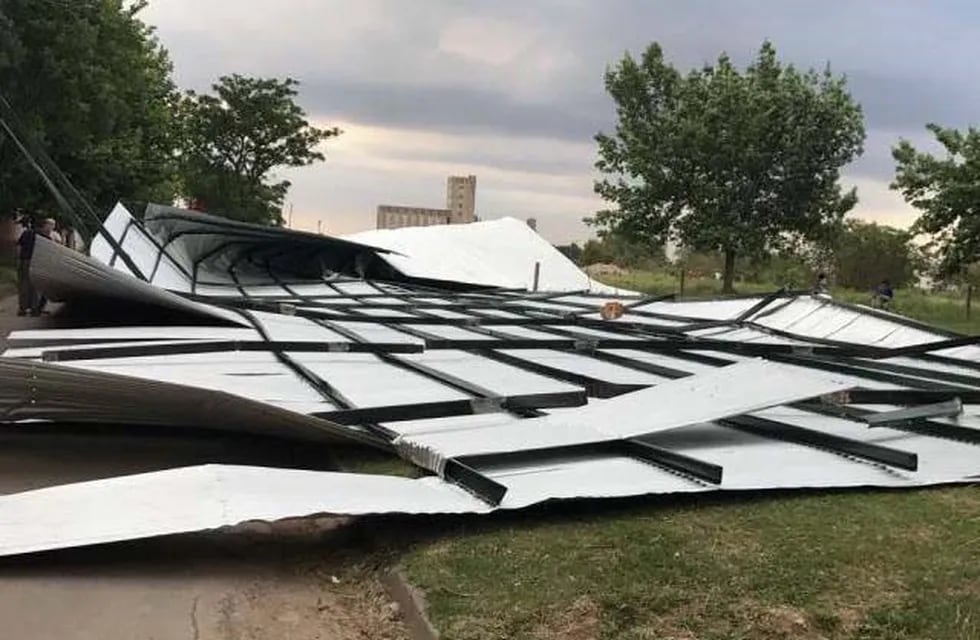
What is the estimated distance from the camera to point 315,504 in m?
4.30

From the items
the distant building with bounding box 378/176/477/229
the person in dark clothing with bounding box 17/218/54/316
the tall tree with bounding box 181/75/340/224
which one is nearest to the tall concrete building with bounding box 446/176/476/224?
the distant building with bounding box 378/176/477/229

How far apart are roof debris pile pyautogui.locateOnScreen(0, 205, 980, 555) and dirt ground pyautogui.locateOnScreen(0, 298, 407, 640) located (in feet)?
0.61

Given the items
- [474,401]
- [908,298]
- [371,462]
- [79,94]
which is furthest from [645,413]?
[908,298]

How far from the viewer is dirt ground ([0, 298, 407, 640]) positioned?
365 cm

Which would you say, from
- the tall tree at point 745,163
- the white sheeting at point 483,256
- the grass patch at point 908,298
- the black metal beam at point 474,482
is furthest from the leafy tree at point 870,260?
the black metal beam at point 474,482

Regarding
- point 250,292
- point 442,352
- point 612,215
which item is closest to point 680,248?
point 612,215

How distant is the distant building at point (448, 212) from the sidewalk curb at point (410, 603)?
37.7 meters

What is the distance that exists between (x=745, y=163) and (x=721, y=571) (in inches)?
938

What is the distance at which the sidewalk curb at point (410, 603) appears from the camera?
357cm

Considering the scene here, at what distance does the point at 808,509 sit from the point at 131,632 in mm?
3074

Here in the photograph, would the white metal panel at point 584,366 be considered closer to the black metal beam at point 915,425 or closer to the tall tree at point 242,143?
the black metal beam at point 915,425

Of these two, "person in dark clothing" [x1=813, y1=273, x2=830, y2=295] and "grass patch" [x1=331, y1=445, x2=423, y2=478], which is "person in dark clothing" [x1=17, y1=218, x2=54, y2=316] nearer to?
"grass patch" [x1=331, y1=445, x2=423, y2=478]

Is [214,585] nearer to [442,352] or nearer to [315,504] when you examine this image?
[315,504]

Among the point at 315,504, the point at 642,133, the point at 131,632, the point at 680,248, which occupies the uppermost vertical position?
the point at 642,133
